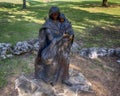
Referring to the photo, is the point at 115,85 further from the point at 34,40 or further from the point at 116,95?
the point at 34,40

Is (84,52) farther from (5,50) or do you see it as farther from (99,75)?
(5,50)

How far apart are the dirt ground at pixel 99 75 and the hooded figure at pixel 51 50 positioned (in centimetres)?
94

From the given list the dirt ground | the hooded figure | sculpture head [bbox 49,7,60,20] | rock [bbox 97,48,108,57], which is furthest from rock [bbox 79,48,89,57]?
sculpture head [bbox 49,7,60,20]

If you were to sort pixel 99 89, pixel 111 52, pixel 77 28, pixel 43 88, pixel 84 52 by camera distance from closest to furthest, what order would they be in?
pixel 43 88
pixel 99 89
pixel 84 52
pixel 111 52
pixel 77 28

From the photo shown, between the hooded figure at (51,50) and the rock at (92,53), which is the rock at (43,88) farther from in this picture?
the rock at (92,53)

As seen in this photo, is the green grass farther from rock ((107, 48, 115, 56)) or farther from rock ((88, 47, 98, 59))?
rock ((107, 48, 115, 56))

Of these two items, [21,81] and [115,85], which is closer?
[21,81]

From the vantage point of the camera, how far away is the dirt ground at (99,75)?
652cm

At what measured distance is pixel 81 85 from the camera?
605cm

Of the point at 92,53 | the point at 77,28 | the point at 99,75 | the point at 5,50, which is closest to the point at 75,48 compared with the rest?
the point at 92,53

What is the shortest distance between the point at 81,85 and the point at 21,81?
1.53 m

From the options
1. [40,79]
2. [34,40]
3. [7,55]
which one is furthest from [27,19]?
[40,79]

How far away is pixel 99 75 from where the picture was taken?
7.41 metres

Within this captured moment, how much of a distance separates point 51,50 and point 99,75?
2574 mm
